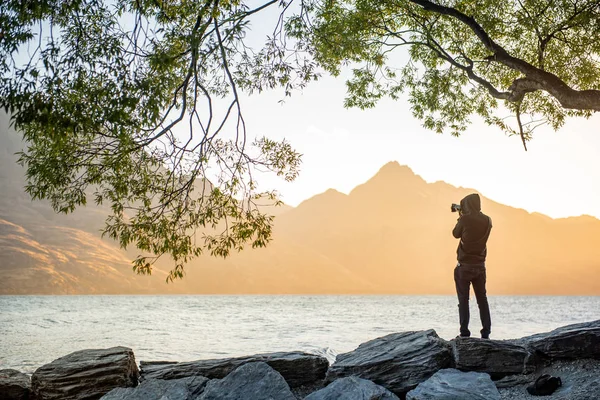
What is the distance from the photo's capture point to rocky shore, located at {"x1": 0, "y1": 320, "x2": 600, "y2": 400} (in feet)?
21.2

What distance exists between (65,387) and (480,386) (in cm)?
703

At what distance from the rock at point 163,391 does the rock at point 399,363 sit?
220 centimetres

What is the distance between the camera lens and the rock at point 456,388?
6082mm

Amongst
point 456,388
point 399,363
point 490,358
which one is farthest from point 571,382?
point 399,363

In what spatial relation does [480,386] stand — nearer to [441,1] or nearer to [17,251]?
[441,1]

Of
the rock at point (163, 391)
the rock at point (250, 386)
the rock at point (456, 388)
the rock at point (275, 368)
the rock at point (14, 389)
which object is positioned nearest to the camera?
the rock at point (456, 388)

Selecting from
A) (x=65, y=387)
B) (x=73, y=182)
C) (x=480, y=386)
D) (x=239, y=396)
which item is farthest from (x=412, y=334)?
(x=73, y=182)

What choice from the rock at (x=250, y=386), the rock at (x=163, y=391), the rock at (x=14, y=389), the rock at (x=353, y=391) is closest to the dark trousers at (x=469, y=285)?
the rock at (x=353, y=391)

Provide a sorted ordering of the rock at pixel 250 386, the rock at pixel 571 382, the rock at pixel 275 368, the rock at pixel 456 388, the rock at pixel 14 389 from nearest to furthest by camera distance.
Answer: the rock at pixel 456 388 → the rock at pixel 571 382 → the rock at pixel 250 386 → the rock at pixel 275 368 → the rock at pixel 14 389

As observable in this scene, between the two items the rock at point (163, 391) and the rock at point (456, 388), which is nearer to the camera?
the rock at point (456, 388)

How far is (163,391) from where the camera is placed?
6.91 metres

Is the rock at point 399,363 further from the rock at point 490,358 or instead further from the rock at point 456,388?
the rock at point 456,388

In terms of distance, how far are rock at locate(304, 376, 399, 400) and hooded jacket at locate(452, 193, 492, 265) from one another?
3.80 meters

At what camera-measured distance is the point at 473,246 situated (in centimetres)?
924
